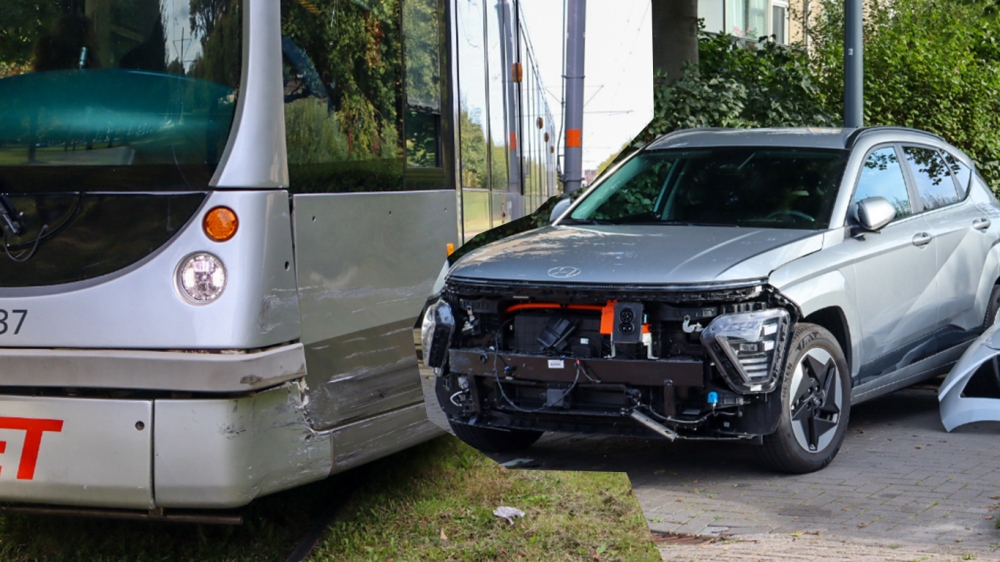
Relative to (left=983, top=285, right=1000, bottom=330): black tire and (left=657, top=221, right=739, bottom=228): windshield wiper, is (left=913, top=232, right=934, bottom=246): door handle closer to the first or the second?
(left=983, top=285, right=1000, bottom=330): black tire

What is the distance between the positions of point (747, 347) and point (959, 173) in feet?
11.6

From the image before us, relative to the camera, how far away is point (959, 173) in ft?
26.2

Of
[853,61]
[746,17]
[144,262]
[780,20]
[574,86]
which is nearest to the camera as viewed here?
[144,262]

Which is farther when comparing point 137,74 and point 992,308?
point 992,308

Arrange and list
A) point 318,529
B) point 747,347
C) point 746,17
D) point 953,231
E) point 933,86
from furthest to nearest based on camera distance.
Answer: point 746,17 < point 933,86 < point 953,231 < point 318,529 < point 747,347

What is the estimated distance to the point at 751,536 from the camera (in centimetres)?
492

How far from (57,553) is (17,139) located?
182cm

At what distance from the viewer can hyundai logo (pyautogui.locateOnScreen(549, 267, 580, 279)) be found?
18.0 feet

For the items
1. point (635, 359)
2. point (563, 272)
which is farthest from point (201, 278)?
point (635, 359)

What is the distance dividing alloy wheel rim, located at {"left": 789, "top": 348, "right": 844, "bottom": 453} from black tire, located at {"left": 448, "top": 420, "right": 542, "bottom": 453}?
1326 millimetres

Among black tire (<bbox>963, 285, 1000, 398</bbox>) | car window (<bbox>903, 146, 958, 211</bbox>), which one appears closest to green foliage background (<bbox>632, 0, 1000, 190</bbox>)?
car window (<bbox>903, 146, 958, 211</bbox>)

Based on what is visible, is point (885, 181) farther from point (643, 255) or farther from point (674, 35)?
point (674, 35)

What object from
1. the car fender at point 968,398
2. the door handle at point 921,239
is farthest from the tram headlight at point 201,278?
the car fender at point 968,398

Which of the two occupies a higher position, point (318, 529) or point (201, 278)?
point (201, 278)
